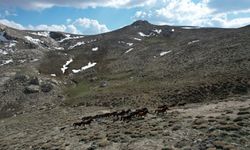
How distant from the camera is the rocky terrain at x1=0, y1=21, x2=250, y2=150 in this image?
22.5 m

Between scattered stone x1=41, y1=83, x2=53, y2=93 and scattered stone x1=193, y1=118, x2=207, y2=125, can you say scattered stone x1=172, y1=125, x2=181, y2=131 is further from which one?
scattered stone x1=41, y1=83, x2=53, y2=93

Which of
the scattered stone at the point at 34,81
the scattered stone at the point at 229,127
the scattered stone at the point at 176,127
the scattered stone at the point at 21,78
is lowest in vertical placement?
the scattered stone at the point at 176,127

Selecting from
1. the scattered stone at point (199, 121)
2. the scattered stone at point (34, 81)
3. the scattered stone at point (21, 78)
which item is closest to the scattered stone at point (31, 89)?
the scattered stone at point (34, 81)

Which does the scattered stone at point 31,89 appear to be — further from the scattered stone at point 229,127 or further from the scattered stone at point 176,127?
the scattered stone at point 229,127

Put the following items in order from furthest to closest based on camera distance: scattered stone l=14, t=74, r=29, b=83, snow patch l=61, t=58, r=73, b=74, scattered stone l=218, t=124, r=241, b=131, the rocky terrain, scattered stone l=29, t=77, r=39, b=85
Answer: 1. snow patch l=61, t=58, r=73, b=74
2. scattered stone l=14, t=74, r=29, b=83
3. scattered stone l=29, t=77, r=39, b=85
4. the rocky terrain
5. scattered stone l=218, t=124, r=241, b=131

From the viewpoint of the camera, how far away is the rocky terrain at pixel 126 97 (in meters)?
22.5

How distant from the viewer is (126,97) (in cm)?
5197

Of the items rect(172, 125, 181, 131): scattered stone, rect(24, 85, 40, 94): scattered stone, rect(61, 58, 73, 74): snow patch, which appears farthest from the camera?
rect(61, 58, 73, 74): snow patch

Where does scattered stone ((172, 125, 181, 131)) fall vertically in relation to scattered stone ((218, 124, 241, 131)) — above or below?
below

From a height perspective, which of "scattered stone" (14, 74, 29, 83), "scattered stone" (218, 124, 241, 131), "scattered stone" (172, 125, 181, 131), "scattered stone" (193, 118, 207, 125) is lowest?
"scattered stone" (172, 125, 181, 131)

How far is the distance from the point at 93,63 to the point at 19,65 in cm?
2110

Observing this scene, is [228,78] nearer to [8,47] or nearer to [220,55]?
[220,55]

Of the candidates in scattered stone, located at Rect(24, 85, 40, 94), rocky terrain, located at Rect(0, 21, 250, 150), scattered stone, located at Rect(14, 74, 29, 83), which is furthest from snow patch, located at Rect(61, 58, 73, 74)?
scattered stone, located at Rect(24, 85, 40, 94)

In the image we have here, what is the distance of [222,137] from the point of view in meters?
19.3
